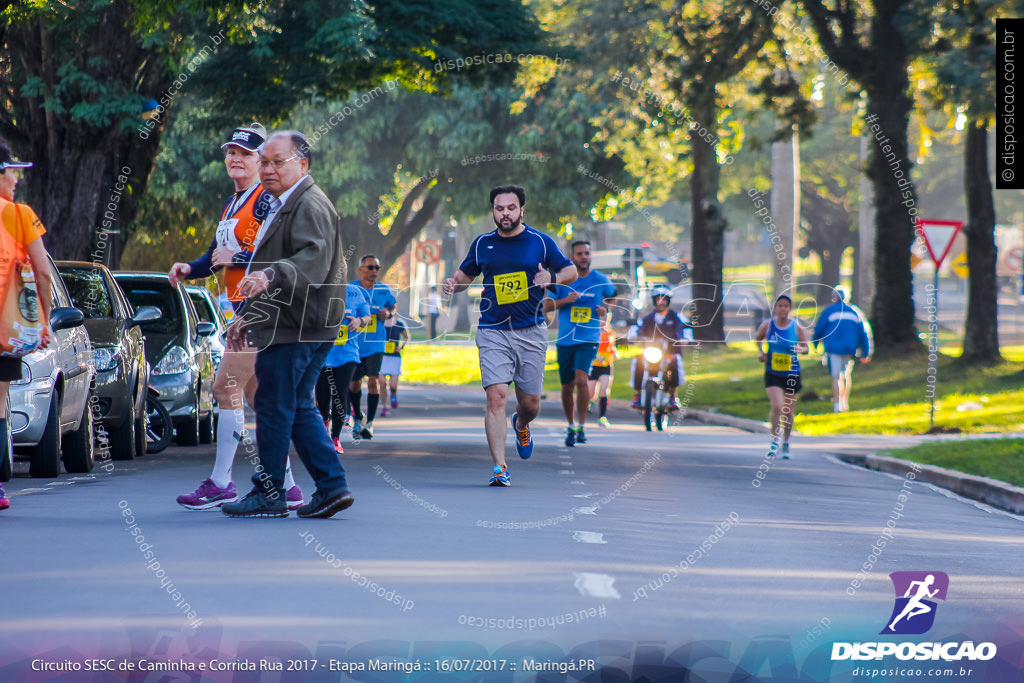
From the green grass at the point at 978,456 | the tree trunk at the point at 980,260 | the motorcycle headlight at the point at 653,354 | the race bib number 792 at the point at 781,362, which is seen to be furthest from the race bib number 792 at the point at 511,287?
the tree trunk at the point at 980,260

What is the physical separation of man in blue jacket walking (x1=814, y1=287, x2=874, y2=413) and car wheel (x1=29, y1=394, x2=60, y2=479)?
14379 mm

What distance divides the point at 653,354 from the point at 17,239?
12.9 meters

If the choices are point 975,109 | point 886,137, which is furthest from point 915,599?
point 886,137

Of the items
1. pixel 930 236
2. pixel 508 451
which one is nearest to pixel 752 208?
pixel 930 236

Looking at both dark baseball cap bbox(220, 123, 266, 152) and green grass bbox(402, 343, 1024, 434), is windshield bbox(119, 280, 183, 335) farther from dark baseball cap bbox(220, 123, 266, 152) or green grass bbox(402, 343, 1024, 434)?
dark baseball cap bbox(220, 123, 266, 152)

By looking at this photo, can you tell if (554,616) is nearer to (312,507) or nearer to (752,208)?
(312,507)

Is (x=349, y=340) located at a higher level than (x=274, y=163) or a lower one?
lower

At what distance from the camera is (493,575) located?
24.0 feet

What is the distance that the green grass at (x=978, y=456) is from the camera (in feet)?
49.0

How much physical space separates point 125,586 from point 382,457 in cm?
822

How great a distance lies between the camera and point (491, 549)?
26.9ft

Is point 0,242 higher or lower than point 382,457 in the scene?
higher

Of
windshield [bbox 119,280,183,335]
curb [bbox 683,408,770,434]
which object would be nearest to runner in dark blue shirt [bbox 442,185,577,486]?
windshield [bbox 119,280,183,335]

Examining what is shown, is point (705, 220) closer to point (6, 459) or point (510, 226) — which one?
point (510, 226)
